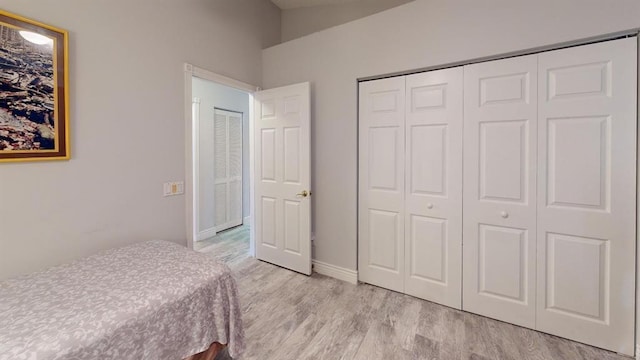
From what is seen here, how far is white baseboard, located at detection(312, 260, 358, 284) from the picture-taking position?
2691 millimetres

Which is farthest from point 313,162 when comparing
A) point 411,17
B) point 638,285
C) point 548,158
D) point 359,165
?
point 638,285

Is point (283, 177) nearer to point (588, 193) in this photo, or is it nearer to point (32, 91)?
point (32, 91)

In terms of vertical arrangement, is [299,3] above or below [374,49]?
above

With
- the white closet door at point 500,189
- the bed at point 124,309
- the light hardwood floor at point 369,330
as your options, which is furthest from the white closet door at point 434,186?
the bed at point 124,309

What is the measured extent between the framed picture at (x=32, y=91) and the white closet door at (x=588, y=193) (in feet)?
10.2

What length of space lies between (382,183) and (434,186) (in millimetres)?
454

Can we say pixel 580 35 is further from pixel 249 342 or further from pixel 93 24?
pixel 93 24

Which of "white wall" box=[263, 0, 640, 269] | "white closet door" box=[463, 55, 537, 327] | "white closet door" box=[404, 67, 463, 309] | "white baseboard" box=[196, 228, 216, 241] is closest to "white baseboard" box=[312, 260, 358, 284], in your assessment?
"white wall" box=[263, 0, 640, 269]

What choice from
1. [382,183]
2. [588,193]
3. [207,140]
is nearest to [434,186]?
[382,183]

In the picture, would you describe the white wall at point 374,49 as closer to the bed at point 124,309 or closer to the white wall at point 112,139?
the white wall at point 112,139

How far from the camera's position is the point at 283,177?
295 centimetres

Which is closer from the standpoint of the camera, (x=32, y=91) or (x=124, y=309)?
(x=124, y=309)

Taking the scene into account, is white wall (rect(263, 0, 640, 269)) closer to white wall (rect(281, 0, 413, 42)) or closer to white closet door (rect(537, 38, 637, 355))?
white closet door (rect(537, 38, 637, 355))

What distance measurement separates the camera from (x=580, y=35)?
1709 millimetres
